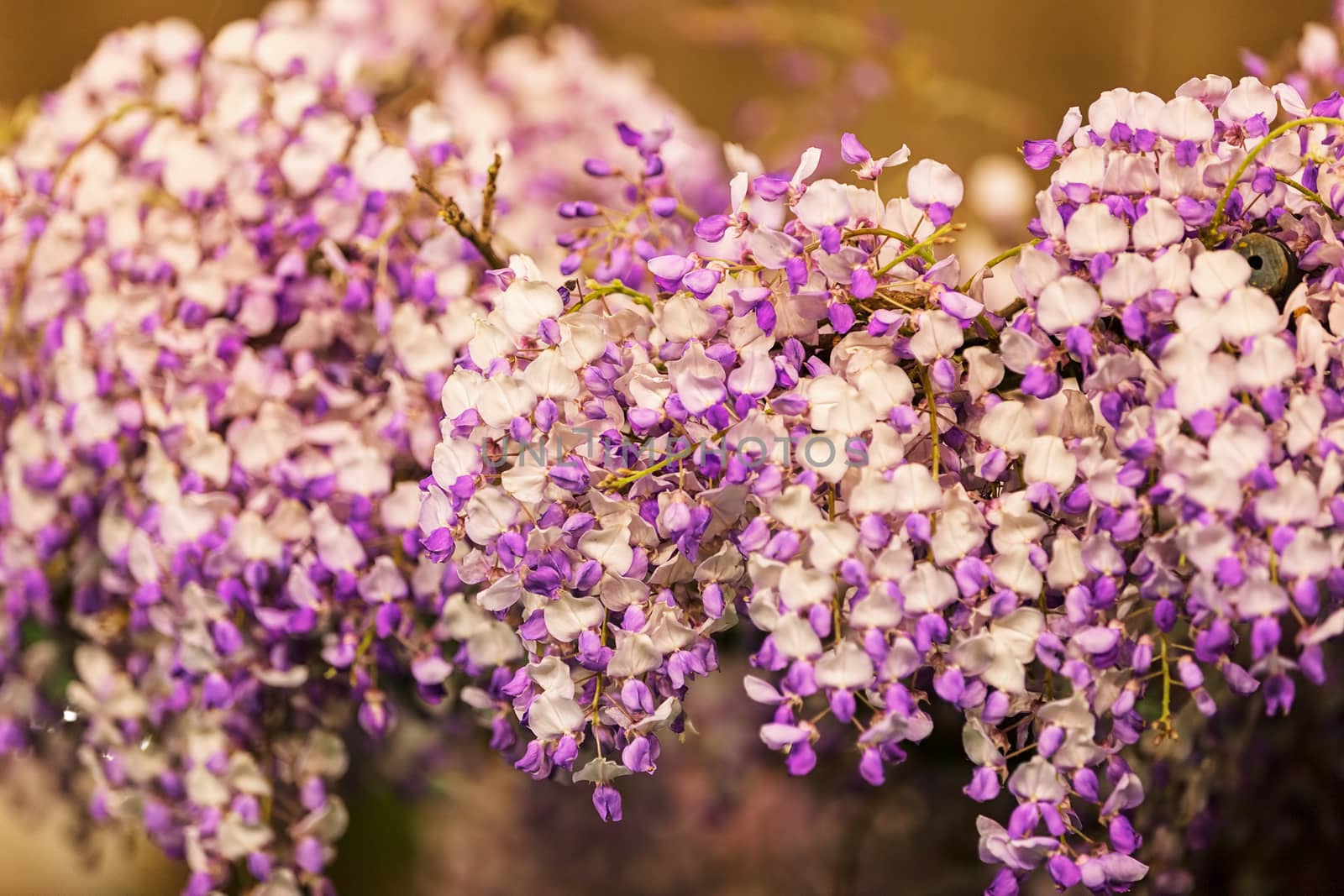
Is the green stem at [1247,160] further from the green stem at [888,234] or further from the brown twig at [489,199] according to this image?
the brown twig at [489,199]

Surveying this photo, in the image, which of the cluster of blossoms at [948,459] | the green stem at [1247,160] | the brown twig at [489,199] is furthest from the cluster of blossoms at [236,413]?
the green stem at [1247,160]

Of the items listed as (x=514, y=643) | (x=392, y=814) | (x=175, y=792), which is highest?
(x=514, y=643)

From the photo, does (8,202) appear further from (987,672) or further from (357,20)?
(987,672)

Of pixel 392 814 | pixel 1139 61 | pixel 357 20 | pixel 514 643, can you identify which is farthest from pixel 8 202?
pixel 1139 61

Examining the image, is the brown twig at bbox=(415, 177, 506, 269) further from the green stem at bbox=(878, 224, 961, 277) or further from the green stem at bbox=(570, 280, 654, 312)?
the green stem at bbox=(878, 224, 961, 277)

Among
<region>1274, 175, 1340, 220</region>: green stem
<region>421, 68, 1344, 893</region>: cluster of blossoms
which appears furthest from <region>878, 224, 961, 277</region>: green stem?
<region>1274, 175, 1340, 220</region>: green stem

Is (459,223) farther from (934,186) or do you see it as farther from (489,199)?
(934,186)
